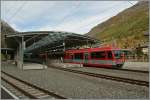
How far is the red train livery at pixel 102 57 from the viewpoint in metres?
28.0

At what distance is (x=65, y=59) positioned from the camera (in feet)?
133

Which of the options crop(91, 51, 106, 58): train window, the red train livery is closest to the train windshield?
the red train livery

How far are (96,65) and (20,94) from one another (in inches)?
737

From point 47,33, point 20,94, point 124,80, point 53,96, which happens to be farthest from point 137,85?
point 47,33

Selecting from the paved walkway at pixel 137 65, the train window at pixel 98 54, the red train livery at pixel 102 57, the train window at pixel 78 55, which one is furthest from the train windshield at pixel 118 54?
the train window at pixel 78 55

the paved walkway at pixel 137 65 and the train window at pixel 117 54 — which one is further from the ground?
the train window at pixel 117 54

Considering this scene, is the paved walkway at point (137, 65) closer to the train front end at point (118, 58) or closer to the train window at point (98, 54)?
the train front end at point (118, 58)

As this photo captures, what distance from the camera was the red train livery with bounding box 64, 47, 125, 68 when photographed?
91.9ft

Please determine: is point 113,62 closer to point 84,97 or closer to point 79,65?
point 79,65

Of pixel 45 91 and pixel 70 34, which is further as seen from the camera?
pixel 70 34

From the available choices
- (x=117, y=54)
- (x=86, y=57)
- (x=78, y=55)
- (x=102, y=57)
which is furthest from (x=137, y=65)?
(x=78, y=55)

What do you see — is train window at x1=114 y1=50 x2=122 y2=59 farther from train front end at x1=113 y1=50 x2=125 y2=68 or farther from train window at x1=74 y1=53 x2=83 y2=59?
train window at x1=74 y1=53 x2=83 y2=59

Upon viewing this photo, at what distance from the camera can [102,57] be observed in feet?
95.5

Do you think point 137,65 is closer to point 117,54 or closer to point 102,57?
point 117,54
